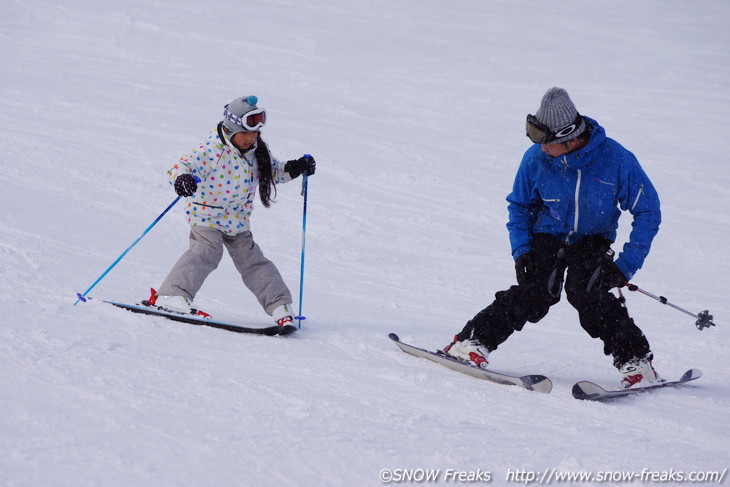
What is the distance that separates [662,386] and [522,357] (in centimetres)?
98

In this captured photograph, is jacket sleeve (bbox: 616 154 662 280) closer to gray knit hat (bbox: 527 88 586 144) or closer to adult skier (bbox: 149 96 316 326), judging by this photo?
gray knit hat (bbox: 527 88 586 144)

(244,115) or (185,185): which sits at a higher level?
(244,115)

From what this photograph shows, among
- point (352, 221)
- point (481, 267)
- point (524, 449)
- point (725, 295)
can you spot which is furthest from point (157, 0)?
point (524, 449)

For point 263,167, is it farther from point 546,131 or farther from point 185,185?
point 546,131

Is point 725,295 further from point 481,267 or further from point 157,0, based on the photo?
point 157,0

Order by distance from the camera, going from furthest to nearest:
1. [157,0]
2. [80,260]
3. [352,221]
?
[157,0] < [352,221] < [80,260]

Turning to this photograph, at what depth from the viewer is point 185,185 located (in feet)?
14.2

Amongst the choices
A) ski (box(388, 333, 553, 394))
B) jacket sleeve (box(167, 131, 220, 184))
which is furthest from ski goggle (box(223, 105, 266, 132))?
ski (box(388, 333, 553, 394))

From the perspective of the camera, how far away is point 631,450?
9.93 ft

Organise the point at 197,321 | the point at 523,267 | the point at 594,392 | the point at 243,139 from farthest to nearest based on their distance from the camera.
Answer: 1. the point at 243,139
2. the point at 197,321
3. the point at 523,267
4. the point at 594,392

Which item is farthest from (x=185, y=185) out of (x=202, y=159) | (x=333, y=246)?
(x=333, y=246)

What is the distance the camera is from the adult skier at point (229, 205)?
15.3ft

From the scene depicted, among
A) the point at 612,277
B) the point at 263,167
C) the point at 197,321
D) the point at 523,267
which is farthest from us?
the point at 263,167

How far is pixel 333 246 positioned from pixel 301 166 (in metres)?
2.96
